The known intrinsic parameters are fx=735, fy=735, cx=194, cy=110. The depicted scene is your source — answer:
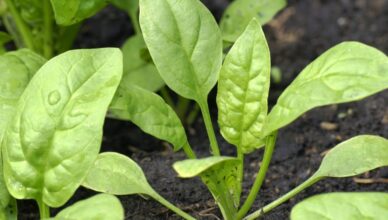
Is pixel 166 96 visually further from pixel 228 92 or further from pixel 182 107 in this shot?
pixel 228 92

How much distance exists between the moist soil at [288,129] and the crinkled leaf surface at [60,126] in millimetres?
289

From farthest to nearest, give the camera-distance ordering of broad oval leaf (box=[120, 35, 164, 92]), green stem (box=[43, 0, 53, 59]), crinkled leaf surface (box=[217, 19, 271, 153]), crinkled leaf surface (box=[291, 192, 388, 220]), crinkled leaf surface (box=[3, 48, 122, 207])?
broad oval leaf (box=[120, 35, 164, 92]), green stem (box=[43, 0, 53, 59]), crinkled leaf surface (box=[217, 19, 271, 153]), crinkled leaf surface (box=[3, 48, 122, 207]), crinkled leaf surface (box=[291, 192, 388, 220])

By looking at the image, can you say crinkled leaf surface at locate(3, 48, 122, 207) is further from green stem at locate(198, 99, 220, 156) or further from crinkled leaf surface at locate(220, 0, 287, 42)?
crinkled leaf surface at locate(220, 0, 287, 42)

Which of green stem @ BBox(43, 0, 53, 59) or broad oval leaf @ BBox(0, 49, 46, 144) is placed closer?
broad oval leaf @ BBox(0, 49, 46, 144)

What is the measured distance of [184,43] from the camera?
1651 mm

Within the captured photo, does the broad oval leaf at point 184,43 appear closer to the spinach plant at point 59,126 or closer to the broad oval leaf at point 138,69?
the spinach plant at point 59,126

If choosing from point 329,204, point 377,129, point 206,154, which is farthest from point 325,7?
point 329,204

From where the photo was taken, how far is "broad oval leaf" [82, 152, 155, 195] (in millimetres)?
1579

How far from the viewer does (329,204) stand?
1.36 meters

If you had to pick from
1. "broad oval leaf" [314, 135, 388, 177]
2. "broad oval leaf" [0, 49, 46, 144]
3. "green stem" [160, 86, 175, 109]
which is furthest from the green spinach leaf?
"green stem" [160, 86, 175, 109]

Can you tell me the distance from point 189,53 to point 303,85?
11.6 inches

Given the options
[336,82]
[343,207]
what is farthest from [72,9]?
[343,207]

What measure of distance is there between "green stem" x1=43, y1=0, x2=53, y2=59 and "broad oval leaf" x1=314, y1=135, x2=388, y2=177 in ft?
3.05

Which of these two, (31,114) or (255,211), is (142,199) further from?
(31,114)
